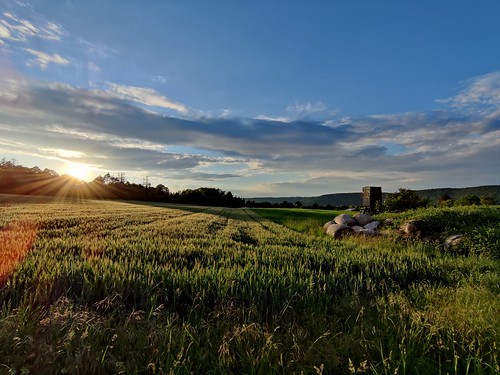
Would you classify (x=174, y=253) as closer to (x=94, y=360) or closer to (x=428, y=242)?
(x=94, y=360)

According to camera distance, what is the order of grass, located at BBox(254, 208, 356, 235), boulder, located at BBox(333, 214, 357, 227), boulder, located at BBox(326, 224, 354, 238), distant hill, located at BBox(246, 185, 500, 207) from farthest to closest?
distant hill, located at BBox(246, 185, 500, 207)
grass, located at BBox(254, 208, 356, 235)
boulder, located at BBox(333, 214, 357, 227)
boulder, located at BBox(326, 224, 354, 238)

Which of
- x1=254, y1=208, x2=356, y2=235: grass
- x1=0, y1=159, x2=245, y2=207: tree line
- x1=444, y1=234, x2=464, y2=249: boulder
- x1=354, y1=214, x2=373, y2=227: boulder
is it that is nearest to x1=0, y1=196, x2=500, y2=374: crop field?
x1=444, y1=234, x2=464, y2=249: boulder

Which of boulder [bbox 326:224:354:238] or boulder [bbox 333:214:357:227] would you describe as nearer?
boulder [bbox 326:224:354:238]

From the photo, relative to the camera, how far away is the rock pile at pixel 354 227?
17.9 meters

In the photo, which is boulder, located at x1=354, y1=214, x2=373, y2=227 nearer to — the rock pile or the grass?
the rock pile

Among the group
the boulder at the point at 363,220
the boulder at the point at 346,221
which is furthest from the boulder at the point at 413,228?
the boulder at the point at 346,221

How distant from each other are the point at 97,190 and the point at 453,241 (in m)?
97.3

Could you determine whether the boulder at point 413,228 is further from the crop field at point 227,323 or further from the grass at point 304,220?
the crop field at point 227,323

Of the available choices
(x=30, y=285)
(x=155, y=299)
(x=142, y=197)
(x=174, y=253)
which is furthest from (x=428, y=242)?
(x=142, y=197)

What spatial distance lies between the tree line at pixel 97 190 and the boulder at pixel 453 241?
81.1 meters

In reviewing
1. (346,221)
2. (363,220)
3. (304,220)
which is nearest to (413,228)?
(363,220)

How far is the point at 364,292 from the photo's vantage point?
5.63 metres

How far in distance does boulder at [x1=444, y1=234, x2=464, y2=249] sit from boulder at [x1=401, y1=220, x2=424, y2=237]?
5.62ft

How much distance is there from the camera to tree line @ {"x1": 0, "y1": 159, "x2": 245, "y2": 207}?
252ft
